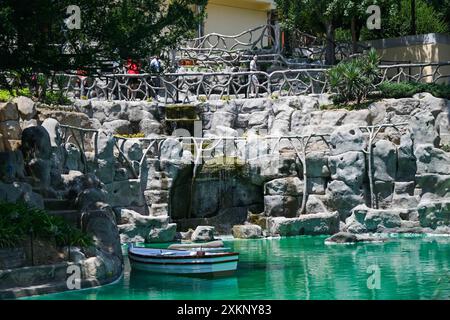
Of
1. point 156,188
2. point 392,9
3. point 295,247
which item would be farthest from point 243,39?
point 295,247

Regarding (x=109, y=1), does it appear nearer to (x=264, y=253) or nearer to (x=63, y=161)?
(x=63, y=161)

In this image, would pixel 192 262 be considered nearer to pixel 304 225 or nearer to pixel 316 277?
pixel 316 277

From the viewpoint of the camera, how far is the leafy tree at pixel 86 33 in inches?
807

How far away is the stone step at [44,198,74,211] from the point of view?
2159cm

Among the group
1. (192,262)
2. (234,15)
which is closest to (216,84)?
(234,15)

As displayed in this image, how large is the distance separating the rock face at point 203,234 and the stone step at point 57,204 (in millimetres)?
7357

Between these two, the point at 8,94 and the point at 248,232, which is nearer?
the point at 8,94

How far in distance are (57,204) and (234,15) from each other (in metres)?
28.7

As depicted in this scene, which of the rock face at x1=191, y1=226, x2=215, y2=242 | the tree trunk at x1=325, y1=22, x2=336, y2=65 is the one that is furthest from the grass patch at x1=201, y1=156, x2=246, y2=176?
the tree trunk at x1=325, y1=22, x2=336, y2=65

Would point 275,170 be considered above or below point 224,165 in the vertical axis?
below

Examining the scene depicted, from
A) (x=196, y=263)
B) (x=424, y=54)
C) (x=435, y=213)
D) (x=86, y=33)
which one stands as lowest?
(x=196, y=263)

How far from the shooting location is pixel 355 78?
33656 millimetres

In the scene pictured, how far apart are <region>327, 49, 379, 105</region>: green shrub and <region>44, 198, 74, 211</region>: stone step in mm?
15078

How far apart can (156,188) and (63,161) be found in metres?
5.28
